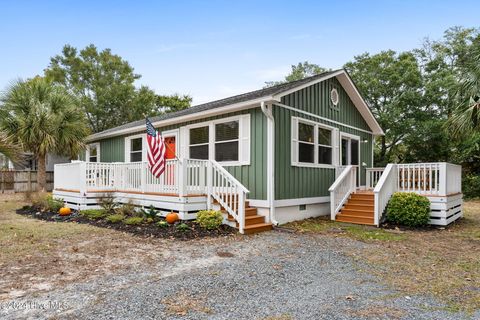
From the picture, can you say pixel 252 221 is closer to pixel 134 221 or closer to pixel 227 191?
pixel 227 191

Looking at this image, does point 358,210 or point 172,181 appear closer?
point 172,181

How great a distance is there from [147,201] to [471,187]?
16.9 metres

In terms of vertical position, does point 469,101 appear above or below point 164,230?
above

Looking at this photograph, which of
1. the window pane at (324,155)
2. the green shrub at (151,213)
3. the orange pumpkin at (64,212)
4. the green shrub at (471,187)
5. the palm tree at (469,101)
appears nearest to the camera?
the palm tree at (469,101)

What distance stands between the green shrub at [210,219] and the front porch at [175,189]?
269 mm

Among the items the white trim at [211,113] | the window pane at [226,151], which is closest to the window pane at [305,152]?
the window pane at [226,151]

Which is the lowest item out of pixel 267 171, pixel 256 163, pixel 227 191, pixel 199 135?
pixel 227 191

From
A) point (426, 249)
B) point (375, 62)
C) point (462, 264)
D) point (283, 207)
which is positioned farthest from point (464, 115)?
point (375, 62)

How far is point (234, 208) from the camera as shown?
6961 mm

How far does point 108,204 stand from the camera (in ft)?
30.1

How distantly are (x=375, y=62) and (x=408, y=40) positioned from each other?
10.2 feet

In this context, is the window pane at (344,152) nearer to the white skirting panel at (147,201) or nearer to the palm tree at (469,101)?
the palm tree at (469,101)

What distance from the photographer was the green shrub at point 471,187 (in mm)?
16248

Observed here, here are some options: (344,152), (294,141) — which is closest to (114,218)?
(294,141)
